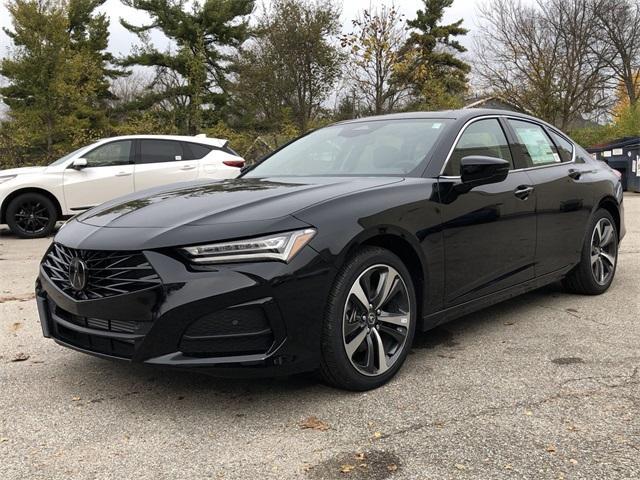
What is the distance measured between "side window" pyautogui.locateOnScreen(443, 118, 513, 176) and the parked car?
5826 millimetres

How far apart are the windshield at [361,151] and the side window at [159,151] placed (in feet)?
Answer: 19.9

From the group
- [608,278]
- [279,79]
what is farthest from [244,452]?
[279,79]

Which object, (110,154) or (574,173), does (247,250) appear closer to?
(574,173)

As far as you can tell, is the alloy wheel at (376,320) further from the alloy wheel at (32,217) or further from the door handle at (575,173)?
the alloy wheel at (32,217)

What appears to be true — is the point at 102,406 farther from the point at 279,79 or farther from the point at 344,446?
the point at 279,79

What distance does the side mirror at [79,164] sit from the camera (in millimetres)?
9547

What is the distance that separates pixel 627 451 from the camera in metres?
2.49

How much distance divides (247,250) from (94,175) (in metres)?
7.78

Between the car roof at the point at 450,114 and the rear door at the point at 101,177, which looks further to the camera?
the rear door at the point at 101,177

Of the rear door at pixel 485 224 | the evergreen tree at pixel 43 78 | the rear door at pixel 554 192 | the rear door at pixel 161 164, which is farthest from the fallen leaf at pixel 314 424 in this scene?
the evergreen tree at pixel 43 78

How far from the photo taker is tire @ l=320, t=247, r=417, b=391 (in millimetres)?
2926

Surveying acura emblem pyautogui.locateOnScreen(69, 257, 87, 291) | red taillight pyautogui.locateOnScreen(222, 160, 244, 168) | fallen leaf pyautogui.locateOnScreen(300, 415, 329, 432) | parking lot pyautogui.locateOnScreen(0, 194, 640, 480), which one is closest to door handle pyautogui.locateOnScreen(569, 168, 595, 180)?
parking lot pyautogui.locateOnScreen(0, 194, 640, 480)

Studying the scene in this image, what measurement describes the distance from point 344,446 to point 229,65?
30753 mm

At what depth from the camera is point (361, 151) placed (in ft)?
13.4
